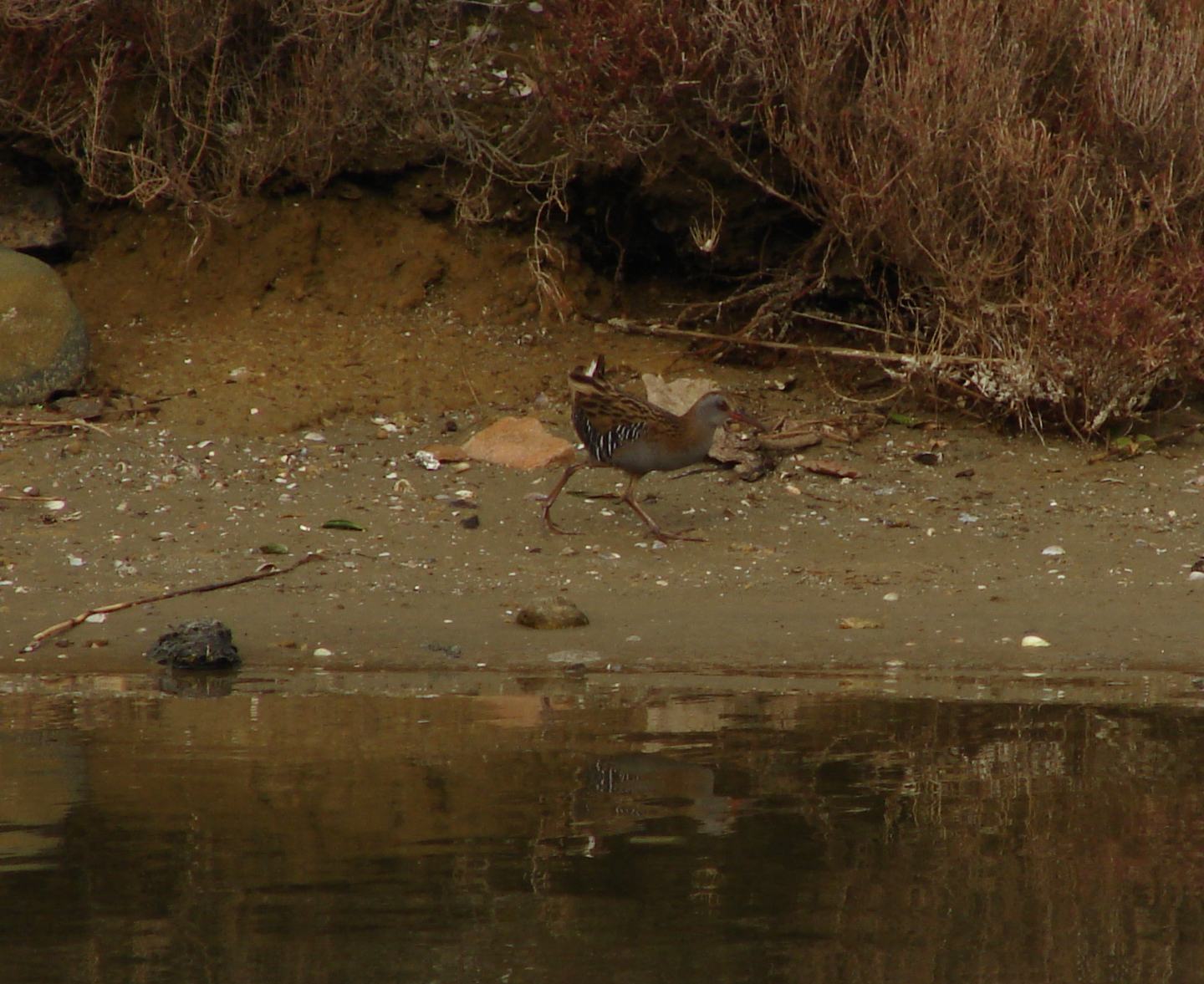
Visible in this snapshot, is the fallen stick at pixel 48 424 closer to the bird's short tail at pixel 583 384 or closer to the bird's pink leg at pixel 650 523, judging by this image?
the bird's short tail at pixel 583 384

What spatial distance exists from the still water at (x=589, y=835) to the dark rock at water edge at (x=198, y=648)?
0.18 m

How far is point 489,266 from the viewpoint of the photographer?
408 inches

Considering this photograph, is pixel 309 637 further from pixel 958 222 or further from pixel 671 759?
pixel 958 222

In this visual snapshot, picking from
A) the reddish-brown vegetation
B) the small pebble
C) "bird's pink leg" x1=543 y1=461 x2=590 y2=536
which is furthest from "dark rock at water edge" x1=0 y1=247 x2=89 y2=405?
the small pebble

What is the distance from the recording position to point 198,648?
6074mm

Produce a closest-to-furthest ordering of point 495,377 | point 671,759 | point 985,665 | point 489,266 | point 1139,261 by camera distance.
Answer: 1. point 671,759
2. point 985,665
3. point 1139,261
4. point 495,377
5. point 489,266

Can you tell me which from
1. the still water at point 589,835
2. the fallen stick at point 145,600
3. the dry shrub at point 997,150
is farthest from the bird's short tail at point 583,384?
the still water at point 589,835

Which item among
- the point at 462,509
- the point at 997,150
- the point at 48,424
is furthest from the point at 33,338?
the point at 997,150

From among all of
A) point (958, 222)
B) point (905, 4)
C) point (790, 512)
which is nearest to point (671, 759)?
point (790, 512)

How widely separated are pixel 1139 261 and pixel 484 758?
5.20 meters

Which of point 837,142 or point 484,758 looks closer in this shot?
point 484,758

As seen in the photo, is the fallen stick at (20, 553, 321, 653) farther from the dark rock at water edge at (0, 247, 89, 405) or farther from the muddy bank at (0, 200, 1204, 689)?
the dark rock at water edge at (0, 247, 89, 405)

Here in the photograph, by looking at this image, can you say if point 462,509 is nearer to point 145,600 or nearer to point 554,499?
point 554,499

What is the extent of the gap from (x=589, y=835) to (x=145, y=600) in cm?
315
